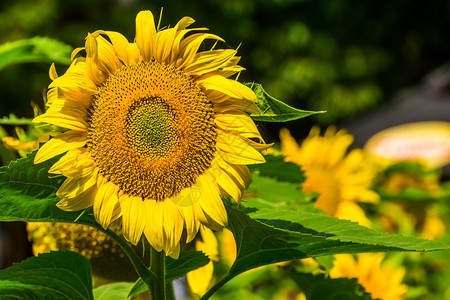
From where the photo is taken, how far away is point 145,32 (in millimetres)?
431

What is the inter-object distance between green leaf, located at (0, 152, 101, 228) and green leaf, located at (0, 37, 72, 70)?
15 cm

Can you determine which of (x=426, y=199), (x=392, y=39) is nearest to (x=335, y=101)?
(x=392, y=39)

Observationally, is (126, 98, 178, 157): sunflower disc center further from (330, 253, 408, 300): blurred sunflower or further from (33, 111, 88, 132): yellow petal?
(330, 253, 408, 300): blurred sunflower

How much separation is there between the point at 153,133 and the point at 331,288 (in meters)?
0.27

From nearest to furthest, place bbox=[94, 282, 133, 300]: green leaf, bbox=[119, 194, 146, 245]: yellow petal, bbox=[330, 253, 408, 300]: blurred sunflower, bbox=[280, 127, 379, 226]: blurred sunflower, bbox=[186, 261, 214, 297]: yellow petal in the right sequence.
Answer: bbox=[119, 194, 146, 245]: yellow petal < bbox=[94, 282, 133, 300]: green leaf < bbox=[186, 261, 214, 297]: yellow petal < bbox=[330, 253, 408, 300]: blurred sunflower < bbox=[280, 127, 379, 226]: blurred sunflower

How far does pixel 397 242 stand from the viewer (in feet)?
1.39

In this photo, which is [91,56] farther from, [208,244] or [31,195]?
[208,244]

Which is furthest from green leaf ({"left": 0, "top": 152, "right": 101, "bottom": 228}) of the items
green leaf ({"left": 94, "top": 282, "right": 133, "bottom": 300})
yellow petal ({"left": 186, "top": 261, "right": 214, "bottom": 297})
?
yellow petal ({"left": 186, "top": 261, "right": 214, "bottom": 297})

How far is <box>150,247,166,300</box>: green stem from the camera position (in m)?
0.46

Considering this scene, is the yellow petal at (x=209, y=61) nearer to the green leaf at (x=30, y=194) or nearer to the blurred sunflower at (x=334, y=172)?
the green leaf at (x=30, y=194)

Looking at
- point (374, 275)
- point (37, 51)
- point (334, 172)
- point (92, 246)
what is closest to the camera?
point (92, 246)

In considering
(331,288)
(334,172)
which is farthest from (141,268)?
(334,172)

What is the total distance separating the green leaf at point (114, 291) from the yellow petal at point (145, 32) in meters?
0.20

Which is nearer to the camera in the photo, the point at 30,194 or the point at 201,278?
the point at 30,194
